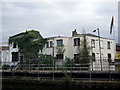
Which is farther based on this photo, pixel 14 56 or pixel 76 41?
pixel 14 56

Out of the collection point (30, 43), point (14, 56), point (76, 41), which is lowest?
point (14, 56)

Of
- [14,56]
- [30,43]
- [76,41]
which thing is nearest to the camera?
[76,41]

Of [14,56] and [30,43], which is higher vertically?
[30,43]

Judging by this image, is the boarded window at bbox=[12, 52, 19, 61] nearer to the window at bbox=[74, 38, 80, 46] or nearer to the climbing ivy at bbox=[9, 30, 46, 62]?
the climbing ivy at bbox=[9, 30, 46, 62]

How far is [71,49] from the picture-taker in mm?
32812

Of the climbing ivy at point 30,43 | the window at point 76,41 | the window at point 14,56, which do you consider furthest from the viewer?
the window at point 14,56

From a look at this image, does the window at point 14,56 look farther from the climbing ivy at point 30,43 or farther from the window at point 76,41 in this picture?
the window at point 76,41

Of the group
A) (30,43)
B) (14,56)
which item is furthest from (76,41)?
(14,56)

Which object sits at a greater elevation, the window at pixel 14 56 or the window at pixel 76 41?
the window at pixel 76 41

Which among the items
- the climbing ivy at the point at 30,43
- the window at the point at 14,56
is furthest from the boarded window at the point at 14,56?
the climbing ivy at the point at 30,43

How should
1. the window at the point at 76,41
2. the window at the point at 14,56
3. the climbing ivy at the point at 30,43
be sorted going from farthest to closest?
1. the window at the point at 14,56
2. the climbing ivy at the point at 30,43
3. the window at the point at 76,41

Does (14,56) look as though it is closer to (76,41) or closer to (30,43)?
(30,43)

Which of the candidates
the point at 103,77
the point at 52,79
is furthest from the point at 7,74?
the point at 103,77

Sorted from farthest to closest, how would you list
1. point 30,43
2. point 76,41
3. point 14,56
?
point 14,56 → point 30,43 → point 76,41
